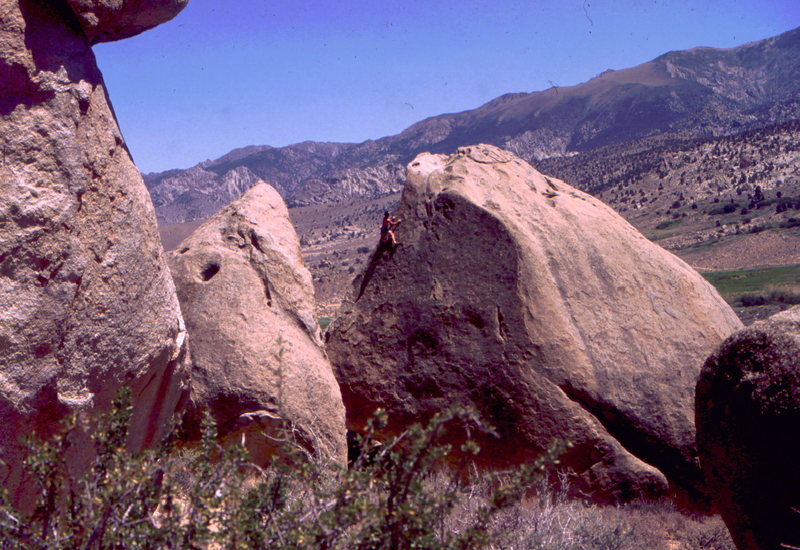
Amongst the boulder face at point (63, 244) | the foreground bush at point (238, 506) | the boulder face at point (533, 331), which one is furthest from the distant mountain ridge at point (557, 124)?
the foreground bush at point (238, 506)

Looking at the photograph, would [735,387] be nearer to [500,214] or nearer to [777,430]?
[777,430]

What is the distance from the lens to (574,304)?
7.12m

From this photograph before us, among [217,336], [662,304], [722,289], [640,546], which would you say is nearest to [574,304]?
[662,304]

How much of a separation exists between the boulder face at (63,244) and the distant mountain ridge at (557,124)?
240 ft

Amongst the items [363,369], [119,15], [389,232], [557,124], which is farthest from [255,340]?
→ [557,124]

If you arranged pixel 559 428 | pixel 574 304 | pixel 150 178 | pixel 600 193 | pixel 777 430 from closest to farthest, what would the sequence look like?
pixel 777 430, pixel 559 428, pixel 574 304, pixel 600 193, pixel 150 178

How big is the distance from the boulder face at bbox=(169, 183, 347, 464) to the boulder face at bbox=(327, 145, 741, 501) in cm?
56

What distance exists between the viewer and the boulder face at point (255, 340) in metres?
6.80

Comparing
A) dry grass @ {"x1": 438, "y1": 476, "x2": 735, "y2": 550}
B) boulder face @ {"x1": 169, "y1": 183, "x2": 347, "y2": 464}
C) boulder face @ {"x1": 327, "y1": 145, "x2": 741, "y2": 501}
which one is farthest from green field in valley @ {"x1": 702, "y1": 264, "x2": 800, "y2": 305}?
boulder face @ {"x1": 169, "y1": 183, "x2": 347, "y2": 464}

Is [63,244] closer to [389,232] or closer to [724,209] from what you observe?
[389,232]

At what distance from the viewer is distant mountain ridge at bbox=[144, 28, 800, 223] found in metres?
91.5

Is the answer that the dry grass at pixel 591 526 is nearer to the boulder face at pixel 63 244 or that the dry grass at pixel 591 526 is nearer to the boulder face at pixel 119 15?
the boulder face at pixel 63 244

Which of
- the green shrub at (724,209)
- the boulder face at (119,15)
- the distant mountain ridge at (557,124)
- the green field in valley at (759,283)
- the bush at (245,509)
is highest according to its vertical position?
the distant mountain ridge at (557,124)

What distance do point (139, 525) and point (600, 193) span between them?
4052cm
